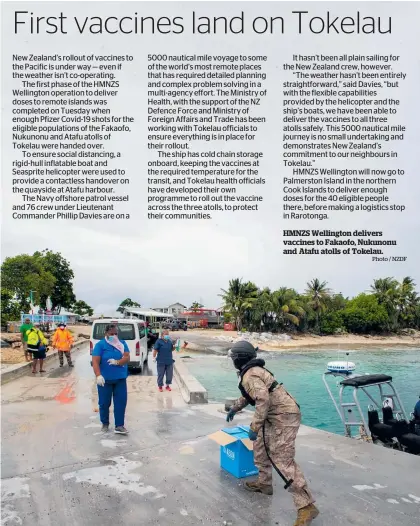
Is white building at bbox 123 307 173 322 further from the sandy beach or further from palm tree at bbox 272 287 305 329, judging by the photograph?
palm tree at bbox 272 287 305 329

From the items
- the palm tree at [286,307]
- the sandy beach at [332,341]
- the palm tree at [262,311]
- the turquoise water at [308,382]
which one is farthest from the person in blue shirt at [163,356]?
the palm tree at [262,311]

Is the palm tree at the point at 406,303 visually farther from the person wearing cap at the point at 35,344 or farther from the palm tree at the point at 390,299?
the person wearing cap at the point at 35,344

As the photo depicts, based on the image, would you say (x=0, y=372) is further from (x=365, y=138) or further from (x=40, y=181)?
(x=365, y=138)

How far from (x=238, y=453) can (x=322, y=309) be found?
58.0 metres

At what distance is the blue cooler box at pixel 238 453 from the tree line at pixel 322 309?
50211mm

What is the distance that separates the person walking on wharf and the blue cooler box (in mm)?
350

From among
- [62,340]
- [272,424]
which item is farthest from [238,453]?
[62,340]

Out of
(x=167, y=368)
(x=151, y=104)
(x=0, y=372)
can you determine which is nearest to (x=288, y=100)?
(x=151, y=104)

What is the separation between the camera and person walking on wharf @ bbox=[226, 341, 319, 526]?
10.3 ft

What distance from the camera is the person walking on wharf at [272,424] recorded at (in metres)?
3.12

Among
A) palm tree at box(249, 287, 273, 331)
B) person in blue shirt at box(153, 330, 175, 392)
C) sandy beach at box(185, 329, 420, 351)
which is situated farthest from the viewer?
palm tree at box(249, 287, 273, 331)

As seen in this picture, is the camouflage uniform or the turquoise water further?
the turquoise water

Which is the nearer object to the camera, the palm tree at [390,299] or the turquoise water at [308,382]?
the turquoise water at [308,382]

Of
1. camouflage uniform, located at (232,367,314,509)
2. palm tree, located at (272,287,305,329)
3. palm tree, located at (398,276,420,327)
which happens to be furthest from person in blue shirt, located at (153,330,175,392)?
palm tree, located at (398,276,420,327)
